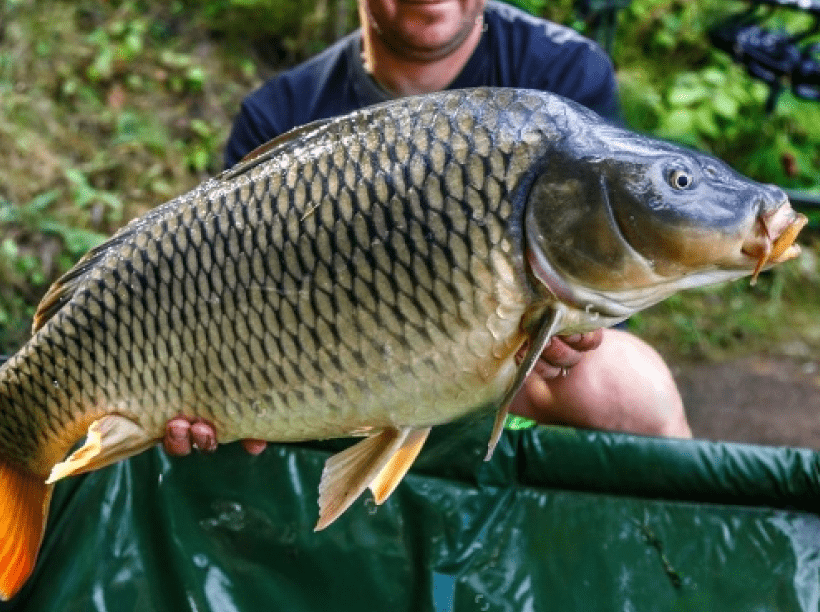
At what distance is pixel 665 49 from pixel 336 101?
2205 millimetres

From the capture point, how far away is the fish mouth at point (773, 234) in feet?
3.42

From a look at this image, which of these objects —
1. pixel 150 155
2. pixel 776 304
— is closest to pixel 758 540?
pixel 776 304

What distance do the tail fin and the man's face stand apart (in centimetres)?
103

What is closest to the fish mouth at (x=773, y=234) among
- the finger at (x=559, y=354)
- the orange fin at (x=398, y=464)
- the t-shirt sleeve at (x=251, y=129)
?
the finger at (x=559, y=354)

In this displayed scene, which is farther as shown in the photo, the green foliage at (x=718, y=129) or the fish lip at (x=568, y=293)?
the green foliage at (x=718, y=129)

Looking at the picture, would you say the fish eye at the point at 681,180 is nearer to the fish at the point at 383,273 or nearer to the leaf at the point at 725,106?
the fish at the point at 383,273

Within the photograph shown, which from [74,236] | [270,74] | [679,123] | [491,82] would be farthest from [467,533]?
[270,74]

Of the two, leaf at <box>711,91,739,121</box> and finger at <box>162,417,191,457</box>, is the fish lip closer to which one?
finger at <box>162,417,191,457</box>

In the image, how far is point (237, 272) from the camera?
1209mm

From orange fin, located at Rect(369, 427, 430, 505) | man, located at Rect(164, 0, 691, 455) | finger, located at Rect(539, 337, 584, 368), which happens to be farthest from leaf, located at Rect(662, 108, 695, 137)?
orange fin, located at Rect(369, 427, 430, 505)

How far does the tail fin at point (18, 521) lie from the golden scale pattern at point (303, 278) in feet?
0.53

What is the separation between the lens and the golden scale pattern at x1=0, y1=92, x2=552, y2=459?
43.4 inches

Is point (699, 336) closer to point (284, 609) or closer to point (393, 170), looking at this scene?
point (284, 609)

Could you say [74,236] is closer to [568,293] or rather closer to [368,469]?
[368,469]
